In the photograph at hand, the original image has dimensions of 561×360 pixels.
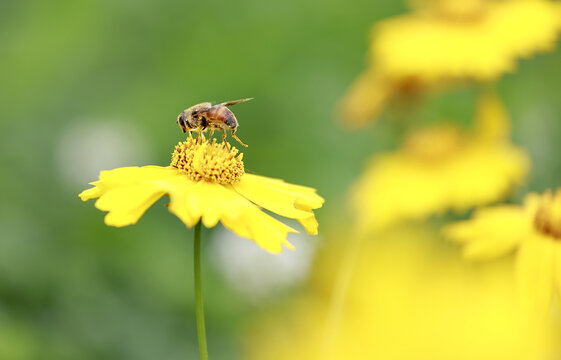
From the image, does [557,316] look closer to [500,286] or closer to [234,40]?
[500,286]

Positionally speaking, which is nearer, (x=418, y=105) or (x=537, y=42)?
(x=537, y=42)

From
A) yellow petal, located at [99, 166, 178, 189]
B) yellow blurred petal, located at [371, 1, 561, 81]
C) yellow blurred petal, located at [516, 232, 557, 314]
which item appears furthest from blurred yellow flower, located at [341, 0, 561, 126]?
yellow petal, located at [99, 166, 178, 189]

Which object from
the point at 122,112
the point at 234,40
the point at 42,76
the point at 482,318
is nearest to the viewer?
the point at 482,318

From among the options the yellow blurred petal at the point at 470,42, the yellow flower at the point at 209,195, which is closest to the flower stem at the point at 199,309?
the yellow flower at the point at 209,195

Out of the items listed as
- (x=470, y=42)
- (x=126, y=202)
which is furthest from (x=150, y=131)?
(x=126, y=202)

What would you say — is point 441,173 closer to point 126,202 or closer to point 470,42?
point 470,42

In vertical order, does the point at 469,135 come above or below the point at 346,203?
above

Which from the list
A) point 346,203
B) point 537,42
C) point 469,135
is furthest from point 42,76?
point 537,42
